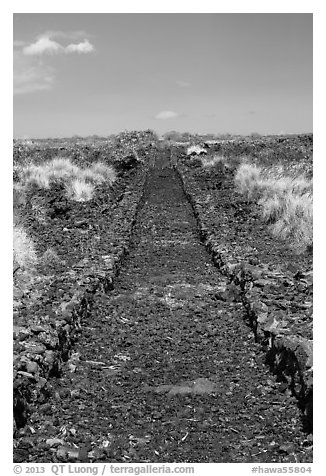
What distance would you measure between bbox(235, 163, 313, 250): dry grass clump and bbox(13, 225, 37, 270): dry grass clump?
16.1ft

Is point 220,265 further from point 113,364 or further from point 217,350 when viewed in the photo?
point 113,364

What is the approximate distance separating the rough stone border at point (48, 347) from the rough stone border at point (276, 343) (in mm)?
2138

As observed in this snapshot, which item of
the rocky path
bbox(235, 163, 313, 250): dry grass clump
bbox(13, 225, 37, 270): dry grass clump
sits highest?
bbox(235, 163, 313, 250): dry grass clump

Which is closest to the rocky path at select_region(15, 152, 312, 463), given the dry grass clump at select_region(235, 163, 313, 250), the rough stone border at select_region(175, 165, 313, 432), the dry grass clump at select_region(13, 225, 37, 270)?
the rough stone border at select_region(175, 165, 313, 432)

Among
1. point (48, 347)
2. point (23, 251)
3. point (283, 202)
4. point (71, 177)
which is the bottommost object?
point (48, 347)

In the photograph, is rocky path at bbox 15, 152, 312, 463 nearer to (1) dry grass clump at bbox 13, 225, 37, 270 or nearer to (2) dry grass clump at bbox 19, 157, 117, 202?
(1) dry grass clump at bbox 13, 225, 37, 270

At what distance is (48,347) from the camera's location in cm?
571

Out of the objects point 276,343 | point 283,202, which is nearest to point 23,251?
point 276,343

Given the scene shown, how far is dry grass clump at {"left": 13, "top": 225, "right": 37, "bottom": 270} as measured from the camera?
9.40m

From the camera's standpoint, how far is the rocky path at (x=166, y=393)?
169 inches

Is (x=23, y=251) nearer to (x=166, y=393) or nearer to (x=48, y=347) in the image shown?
(x=48, y=347)

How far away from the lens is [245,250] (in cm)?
1002

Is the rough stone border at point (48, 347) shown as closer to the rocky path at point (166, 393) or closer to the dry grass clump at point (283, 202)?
the rocky path at point (166, 393)

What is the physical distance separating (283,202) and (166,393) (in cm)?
870
